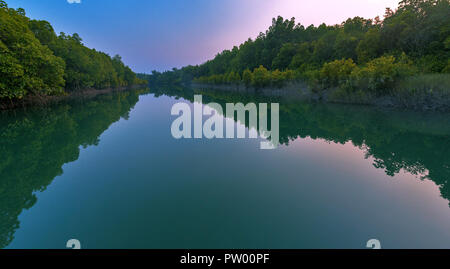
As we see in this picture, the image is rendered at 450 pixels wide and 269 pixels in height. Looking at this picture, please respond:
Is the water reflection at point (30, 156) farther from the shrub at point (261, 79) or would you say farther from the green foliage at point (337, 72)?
the shrub at point (261, 79)

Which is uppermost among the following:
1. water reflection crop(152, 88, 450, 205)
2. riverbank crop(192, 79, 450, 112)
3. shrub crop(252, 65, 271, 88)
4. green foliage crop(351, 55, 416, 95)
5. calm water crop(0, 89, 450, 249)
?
shrub crop(252, 65, 271, 88)

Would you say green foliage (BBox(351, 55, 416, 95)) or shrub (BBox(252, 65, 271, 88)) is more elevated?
shrub (BBox(252, 65, 271, 88))

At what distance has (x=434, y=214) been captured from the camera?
4727mm

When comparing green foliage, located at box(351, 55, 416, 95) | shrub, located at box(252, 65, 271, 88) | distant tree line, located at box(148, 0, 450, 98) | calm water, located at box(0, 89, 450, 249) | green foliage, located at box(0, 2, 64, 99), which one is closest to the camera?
calm water, located at box(0, 89, 450, 249)

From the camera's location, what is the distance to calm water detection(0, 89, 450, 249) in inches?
157

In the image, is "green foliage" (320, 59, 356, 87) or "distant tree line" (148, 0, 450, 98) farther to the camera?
"green foliage" (320, 59, 356, 87)

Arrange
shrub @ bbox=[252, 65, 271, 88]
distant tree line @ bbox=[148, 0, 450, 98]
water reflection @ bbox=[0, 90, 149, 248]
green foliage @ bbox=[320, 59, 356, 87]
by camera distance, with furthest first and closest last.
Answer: shrub @ bbox=[252, 65, 271, 88]
green foliage @ bbox=[320, 59, 356, 87]
distant tree line @ bbox=[148, 0, 450, 98]
water reflection @ bbox=[0, 90, 149, 248]

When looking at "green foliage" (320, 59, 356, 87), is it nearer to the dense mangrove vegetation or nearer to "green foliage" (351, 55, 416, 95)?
the dense mangrove vegetation

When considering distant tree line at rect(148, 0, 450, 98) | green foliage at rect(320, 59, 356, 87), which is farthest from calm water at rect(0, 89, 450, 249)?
green foliage at rect(320, 59, 356, 87)

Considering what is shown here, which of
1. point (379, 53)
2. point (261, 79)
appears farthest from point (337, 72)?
point (261, 79)

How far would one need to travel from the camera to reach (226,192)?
571cm

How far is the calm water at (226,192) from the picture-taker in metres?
4.00

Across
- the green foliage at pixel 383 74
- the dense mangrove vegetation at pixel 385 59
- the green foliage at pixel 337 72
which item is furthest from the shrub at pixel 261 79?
the green foliage at pixel 383 74

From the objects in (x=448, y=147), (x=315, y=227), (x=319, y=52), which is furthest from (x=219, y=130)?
(x=319, y=52)
